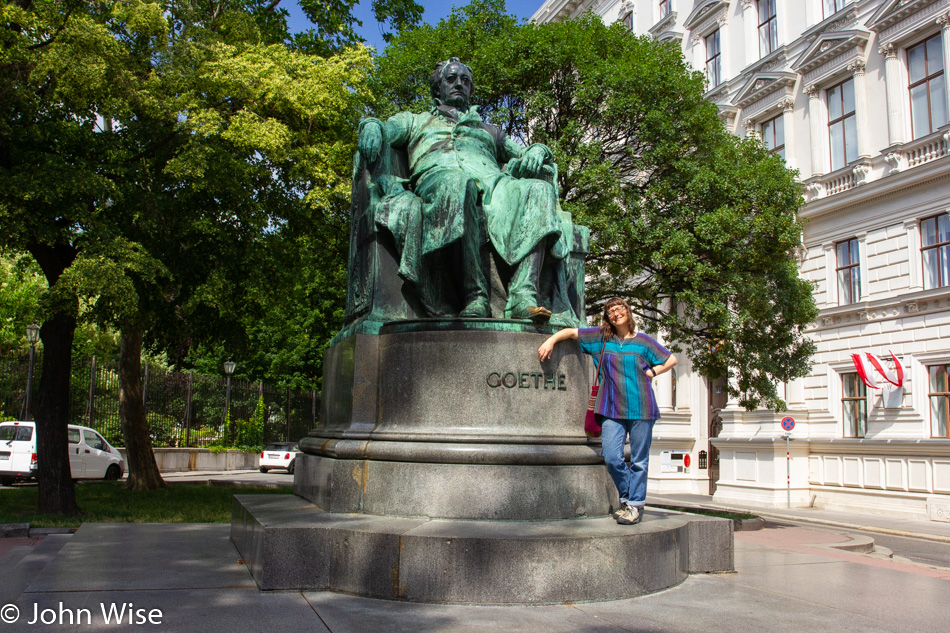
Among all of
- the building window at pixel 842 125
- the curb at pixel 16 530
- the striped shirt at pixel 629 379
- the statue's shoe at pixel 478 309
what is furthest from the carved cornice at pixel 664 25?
the striped shirt at pixel 629 379

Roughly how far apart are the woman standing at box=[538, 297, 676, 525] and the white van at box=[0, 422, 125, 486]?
17.7 metres

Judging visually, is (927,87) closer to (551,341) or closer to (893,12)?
(893,12)

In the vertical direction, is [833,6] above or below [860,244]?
above

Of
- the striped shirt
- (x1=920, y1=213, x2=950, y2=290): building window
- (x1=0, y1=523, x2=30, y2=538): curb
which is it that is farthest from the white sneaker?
(x1=920, y1=213, x2=950, y2=290): building window

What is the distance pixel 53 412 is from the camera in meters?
12.2

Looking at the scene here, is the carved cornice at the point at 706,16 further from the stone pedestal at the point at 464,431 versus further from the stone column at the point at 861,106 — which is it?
the stone pedestal at the point at 464,431

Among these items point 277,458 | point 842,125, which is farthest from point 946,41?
point 277,458

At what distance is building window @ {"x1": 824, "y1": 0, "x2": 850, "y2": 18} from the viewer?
23203 mm

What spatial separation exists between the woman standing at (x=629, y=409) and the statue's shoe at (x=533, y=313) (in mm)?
529

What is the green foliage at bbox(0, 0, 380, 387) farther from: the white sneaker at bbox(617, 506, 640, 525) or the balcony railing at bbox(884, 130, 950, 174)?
the balcony railing at bbox(884, 130, 950, 174)

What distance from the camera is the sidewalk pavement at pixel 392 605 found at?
3619 millimetres

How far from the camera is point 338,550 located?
170 inches

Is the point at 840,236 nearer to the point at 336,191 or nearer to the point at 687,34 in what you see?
the point at 687,34

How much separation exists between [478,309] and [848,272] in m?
19.6
